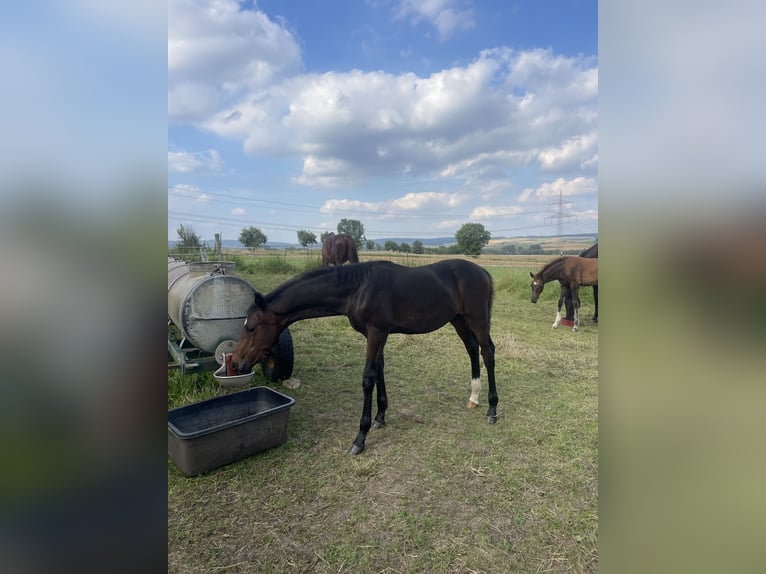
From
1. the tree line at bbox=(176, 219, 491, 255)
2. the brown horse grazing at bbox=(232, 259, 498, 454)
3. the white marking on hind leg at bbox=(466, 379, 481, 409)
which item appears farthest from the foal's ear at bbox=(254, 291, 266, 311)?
the tree line at bbox=(176, 219, 491, 255)

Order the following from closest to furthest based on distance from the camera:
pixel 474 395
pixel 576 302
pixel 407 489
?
pixel 407 489 → pixel 474 395 → pixel 576 302

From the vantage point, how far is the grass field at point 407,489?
7.61ft

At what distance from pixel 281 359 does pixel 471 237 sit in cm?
5200

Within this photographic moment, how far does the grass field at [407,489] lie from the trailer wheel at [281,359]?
0.21 m

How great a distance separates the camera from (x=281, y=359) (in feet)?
15.6

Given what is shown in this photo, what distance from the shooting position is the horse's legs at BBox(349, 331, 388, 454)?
343 centimetres

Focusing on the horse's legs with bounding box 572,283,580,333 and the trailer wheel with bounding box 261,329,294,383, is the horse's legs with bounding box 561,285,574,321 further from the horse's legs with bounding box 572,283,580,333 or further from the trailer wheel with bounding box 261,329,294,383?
the trailer wheel with bounding box 261,329,294,383

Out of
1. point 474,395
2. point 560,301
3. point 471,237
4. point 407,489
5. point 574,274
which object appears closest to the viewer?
point 407,489

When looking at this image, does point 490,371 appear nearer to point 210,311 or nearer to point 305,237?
point 210,311

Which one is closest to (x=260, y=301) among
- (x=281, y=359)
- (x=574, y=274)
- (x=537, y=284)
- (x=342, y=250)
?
(x=281, y=359)
